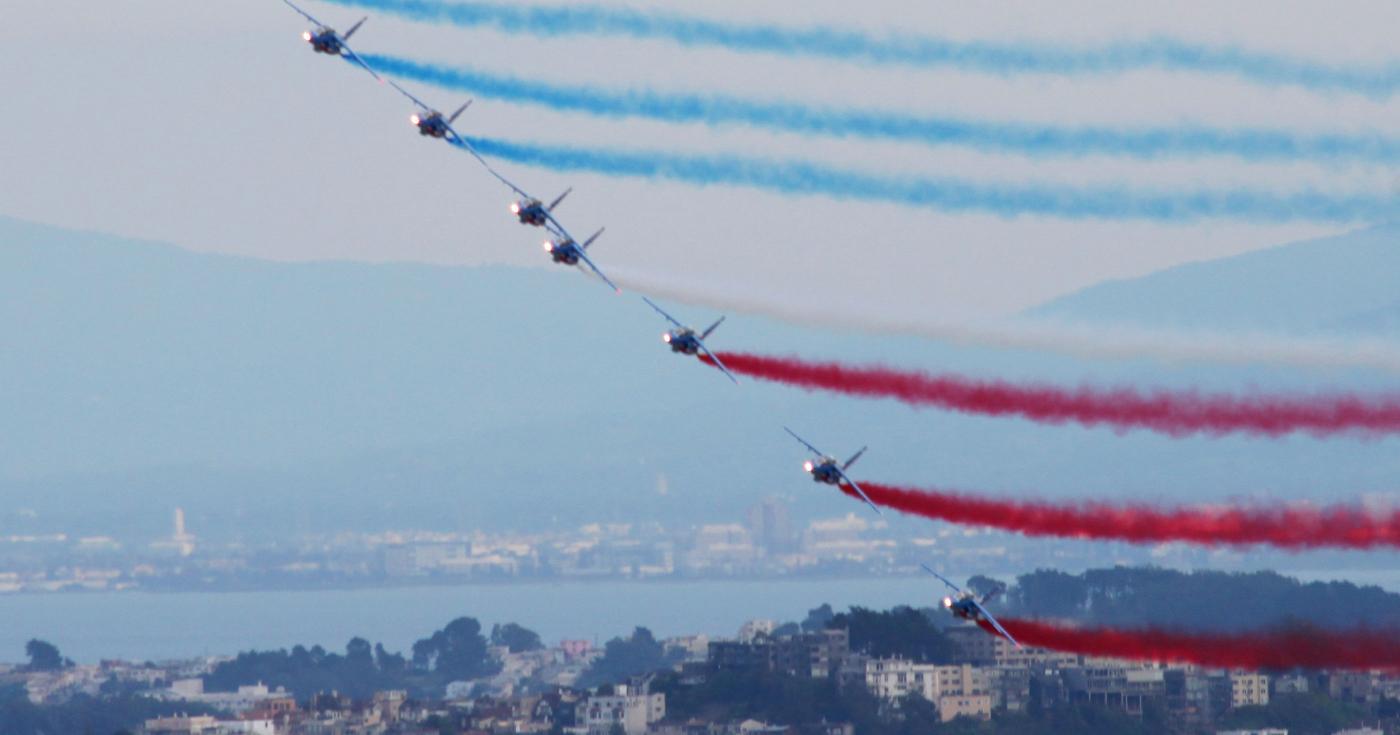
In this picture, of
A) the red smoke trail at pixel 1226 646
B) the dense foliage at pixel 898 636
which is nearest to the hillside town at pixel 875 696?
the dense foliage at pixel 898 636

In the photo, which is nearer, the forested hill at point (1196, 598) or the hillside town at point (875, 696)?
the hillside town at point (875, 696)

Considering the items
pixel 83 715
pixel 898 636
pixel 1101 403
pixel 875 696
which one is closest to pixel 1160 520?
pixel 1101 403

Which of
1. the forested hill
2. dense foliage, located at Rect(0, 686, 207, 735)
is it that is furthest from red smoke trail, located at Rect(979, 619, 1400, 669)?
dense foliage, located at Rect(0, 686, 207, 735)

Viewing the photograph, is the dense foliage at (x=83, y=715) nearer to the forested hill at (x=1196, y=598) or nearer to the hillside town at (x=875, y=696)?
the hillside town at (x=875, y=696)

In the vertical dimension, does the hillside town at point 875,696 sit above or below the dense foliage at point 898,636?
below

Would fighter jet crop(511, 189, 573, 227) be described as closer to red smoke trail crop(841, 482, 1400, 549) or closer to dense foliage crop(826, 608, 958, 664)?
red smoke trail crop(841, 482, 1400, 549)

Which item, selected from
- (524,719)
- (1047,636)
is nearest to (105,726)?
(524,719)
